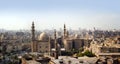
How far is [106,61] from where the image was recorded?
617 inches

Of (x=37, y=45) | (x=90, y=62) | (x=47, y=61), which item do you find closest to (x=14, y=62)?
(x=47, y=61)

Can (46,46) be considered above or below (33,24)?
below

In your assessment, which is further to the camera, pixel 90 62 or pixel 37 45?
pixel 37 45

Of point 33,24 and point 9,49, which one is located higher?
point 33,24

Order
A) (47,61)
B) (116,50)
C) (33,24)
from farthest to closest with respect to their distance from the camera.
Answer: (33,24) < (116,50) < (47,61)

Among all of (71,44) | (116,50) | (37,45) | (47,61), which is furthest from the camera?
(71,44)

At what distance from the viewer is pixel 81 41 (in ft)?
109

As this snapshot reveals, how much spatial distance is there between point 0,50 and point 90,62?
51.1 ft

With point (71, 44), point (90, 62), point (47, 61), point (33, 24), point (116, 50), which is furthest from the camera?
point (71, 44)

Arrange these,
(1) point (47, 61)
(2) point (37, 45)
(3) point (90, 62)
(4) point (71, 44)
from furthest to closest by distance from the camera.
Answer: (4) point (71, 44) → (2) point (37, 45) → (1) point (47, 61) → (3) point (90, 62)

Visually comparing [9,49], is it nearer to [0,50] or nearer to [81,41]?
[0,50]

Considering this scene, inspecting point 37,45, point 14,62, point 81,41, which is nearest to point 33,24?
point 37,45

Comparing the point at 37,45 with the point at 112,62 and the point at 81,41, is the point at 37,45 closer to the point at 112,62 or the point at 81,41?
the point at 81,41

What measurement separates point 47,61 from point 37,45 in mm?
9640
